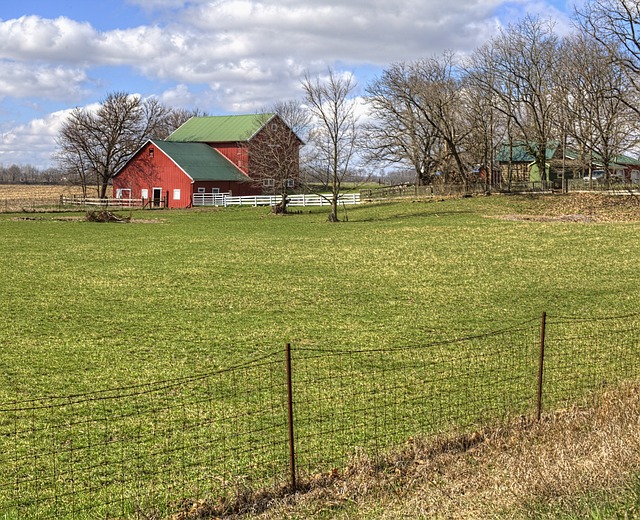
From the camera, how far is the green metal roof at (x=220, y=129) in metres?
70.9

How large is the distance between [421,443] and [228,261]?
1869 cm

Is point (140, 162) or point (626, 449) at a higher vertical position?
point (140, 162)

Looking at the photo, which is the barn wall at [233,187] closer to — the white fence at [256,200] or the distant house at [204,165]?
the distant house at [204,165]

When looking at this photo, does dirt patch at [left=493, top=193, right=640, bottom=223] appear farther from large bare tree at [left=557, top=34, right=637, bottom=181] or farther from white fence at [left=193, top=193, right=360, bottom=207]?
white fence at [left=193, top=193, right=360, bottom=207]

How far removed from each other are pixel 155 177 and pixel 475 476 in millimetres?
62927

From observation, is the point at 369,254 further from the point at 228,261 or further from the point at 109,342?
the point at 109,342

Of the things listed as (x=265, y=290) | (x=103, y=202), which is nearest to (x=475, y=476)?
(x=265, y=290)

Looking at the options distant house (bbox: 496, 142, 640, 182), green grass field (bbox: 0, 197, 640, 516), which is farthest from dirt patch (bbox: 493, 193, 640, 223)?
distant house (bbox: 496, 142, 640, 182)

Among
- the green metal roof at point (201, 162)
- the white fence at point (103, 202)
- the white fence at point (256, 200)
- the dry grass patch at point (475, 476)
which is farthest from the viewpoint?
the white fence at point (103, 202)

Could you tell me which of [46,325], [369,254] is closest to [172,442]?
[46,325]

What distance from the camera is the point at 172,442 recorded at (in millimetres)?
9016

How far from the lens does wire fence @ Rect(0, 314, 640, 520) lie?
25.0ft

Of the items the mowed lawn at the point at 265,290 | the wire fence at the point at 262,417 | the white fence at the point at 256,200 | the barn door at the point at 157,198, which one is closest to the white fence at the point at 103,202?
the barn door at the point at 157,198

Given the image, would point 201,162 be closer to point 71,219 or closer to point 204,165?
point 204,165
